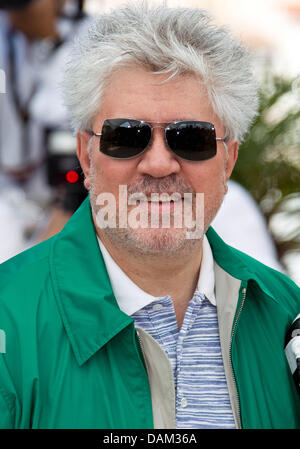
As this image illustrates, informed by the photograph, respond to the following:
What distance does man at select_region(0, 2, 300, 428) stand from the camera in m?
1.47

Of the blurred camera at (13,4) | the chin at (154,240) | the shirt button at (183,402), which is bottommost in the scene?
the shirt button at (183,402)

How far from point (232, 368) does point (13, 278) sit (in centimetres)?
67

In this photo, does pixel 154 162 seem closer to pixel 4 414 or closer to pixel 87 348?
pixel 87 348

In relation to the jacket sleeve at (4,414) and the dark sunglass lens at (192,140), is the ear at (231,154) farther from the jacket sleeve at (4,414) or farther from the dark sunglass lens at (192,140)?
the jacket sleeve at (4,414)

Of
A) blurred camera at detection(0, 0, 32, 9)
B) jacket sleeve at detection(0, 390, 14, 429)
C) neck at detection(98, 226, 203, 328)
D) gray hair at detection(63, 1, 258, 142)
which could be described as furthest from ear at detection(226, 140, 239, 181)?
blurred camera at detection(0, 0, 32, 9)

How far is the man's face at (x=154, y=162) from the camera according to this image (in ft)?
5.23

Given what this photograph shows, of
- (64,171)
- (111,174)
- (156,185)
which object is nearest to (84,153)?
(111,174)

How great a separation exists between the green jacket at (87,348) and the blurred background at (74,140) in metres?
0.69

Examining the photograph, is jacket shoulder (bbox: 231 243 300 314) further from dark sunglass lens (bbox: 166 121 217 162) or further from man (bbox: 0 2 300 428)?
dark sunglass lens (bbox: 166 121 217 162)

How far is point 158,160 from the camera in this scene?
158 centimetres

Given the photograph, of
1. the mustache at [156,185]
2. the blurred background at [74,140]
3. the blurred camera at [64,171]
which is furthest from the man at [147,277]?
the blurred camera at [64,171]
